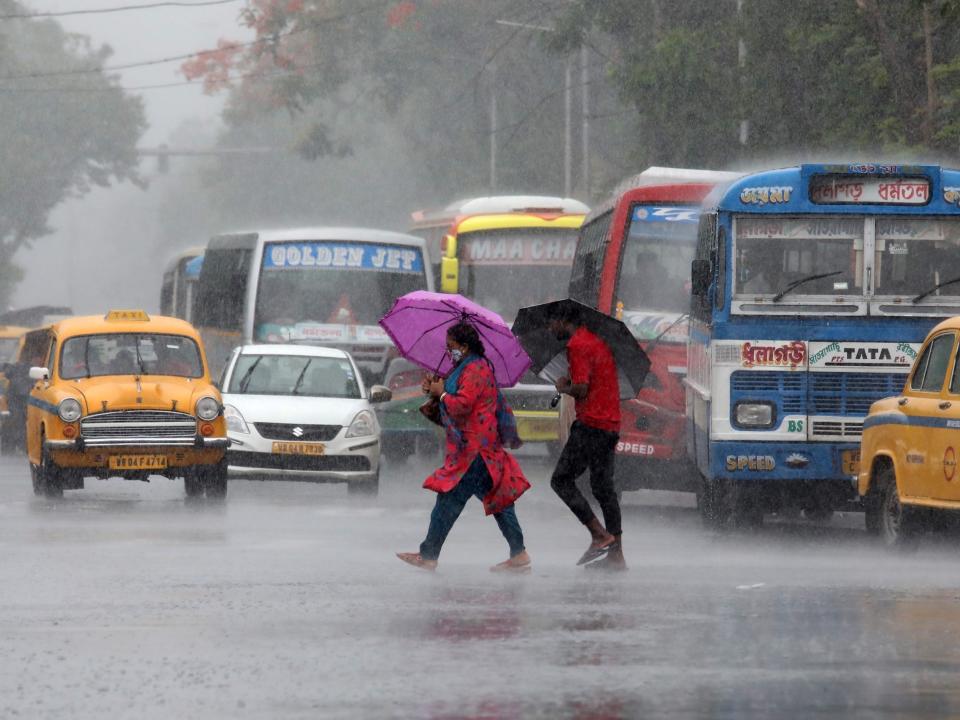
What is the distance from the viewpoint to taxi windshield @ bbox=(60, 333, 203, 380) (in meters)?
21.8

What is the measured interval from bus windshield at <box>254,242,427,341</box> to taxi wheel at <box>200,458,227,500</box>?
10241mm

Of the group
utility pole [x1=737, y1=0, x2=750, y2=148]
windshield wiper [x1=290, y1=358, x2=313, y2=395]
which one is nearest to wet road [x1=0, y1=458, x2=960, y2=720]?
windshield wiper [x1=290, y1=358, x2=313, y2=395]

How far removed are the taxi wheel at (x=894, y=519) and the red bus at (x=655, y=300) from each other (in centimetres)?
466

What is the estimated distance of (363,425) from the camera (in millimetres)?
22719

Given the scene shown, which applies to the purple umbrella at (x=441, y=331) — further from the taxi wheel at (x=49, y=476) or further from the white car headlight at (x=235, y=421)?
the white car headlight at (x=235, y=421)

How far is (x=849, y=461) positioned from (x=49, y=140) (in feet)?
225

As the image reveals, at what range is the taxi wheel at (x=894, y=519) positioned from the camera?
15.3 meters

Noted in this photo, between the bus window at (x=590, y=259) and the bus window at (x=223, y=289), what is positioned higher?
the bus window at (x=590, y=259)

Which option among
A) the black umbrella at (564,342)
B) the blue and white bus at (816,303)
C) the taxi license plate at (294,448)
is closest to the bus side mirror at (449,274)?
the taxi license plate at (294,448)

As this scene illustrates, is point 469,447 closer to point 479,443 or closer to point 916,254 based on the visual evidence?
point 479,443

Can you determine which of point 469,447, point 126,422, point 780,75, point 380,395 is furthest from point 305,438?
point 780,75

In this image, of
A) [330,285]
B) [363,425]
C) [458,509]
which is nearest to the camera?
[458,509]

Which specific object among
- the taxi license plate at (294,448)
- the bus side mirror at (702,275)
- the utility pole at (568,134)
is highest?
the utility pole at (568,134)

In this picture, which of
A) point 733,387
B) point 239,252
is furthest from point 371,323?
point 733,387
